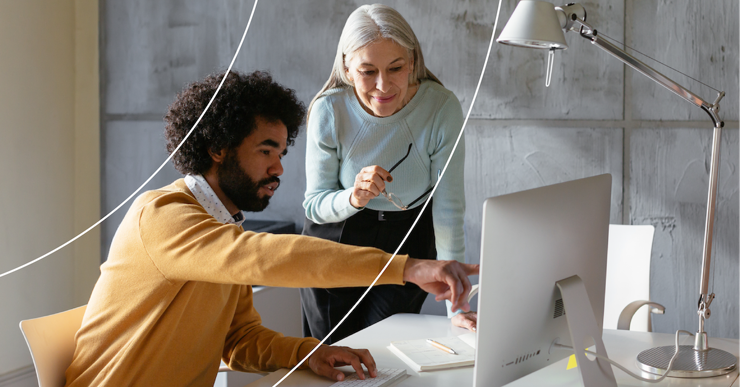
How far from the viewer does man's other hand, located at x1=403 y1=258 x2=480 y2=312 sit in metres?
1.17

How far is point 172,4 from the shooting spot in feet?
11.2

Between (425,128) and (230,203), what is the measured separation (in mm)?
797

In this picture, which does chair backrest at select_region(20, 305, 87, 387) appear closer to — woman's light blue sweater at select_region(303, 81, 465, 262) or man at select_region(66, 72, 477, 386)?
man at select_region(66, 72, 477, 386)

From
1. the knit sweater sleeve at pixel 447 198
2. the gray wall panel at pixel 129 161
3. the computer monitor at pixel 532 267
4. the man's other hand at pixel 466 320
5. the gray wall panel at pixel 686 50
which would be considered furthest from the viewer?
the gray wall panel at pixel 129 161

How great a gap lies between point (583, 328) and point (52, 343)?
41.3 inches

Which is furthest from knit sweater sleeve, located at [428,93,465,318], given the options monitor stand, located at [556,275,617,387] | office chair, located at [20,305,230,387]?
office chair, located at [20,305,230,387]

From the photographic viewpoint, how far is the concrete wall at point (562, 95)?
2.73 m

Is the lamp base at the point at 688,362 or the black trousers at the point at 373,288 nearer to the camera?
the lamp base at the point at 688,362

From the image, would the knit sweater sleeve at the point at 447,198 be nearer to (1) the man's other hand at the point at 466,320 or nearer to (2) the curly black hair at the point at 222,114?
(1) the man's other hand at the point at 466,320

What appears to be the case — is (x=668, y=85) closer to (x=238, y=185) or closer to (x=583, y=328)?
(x=583, y=328)

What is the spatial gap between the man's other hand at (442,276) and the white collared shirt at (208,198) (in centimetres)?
51

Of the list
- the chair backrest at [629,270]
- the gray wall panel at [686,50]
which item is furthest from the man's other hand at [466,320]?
the gray wall panel at [686,50]

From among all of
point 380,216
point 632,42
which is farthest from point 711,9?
point 380,216

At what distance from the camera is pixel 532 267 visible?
Result: 1153 millimetres
